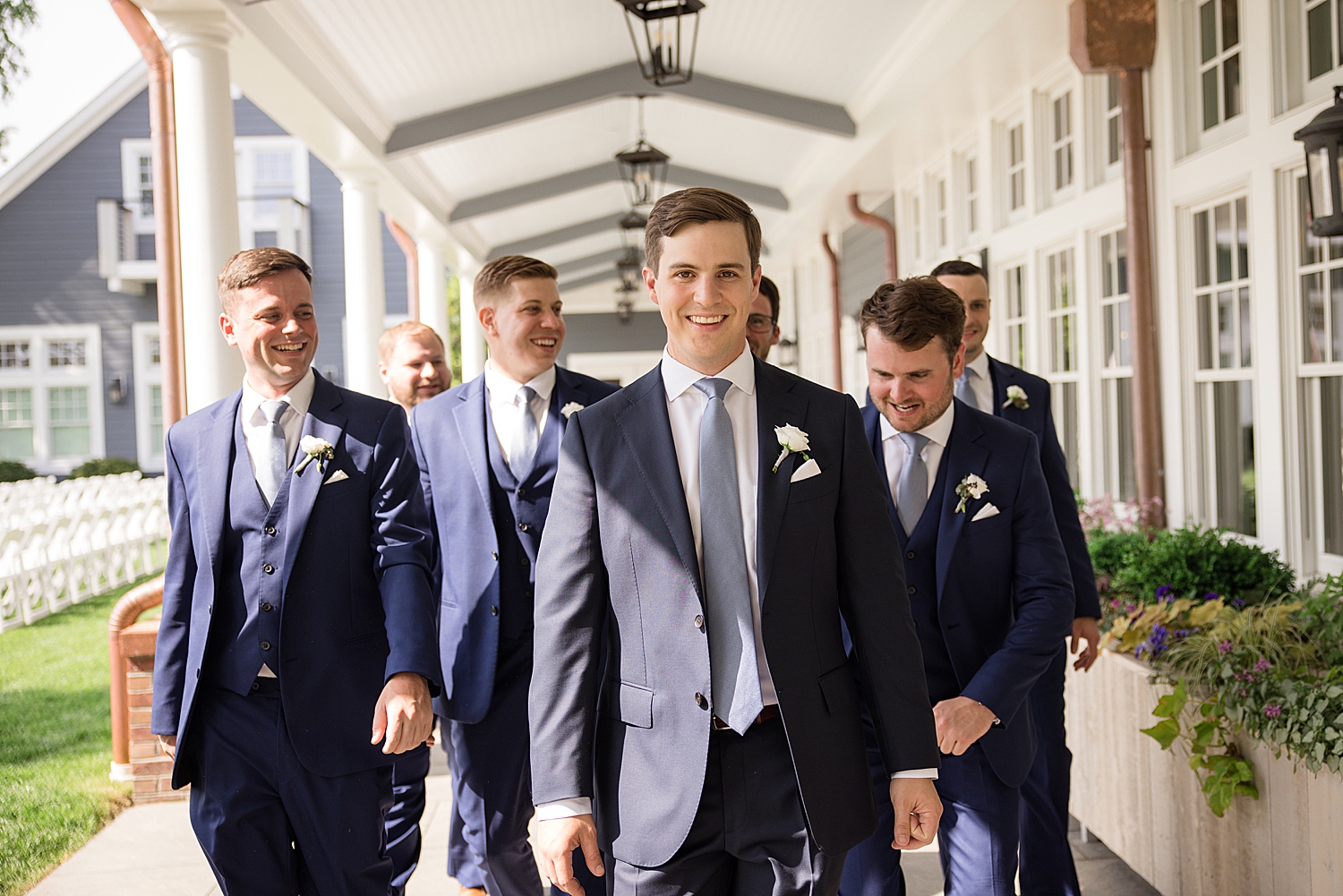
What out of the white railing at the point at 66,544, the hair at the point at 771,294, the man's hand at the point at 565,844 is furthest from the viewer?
the white railing at the point at 66,544

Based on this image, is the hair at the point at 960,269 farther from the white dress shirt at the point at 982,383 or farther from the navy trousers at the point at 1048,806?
the navy trousers at the point at 1048,806

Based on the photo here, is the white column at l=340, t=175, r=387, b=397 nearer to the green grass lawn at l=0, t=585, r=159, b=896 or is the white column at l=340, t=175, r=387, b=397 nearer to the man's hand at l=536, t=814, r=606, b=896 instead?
the green grass lawn at l=0, t=585, r=159, b=896

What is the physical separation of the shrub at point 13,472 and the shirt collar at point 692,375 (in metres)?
18.8

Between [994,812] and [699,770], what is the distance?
1075mm

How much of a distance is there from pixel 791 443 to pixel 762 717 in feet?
1.65

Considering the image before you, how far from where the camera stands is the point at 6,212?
20.6 m

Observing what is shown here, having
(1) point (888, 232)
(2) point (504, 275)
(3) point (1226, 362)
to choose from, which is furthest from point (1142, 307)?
(1) point (888, 232)

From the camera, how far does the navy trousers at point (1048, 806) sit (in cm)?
332

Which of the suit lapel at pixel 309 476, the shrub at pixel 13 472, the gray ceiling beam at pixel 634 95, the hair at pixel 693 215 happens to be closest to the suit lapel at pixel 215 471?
the suit lapel at pixel 309 476

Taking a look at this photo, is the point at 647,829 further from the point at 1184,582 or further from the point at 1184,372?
the point at 1184,372

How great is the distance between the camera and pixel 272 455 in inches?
111

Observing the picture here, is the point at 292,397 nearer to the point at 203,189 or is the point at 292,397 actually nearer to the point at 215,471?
the point at 215,471

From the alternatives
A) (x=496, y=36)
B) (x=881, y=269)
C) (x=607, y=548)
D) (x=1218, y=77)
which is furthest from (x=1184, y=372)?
(x=881, y=269)

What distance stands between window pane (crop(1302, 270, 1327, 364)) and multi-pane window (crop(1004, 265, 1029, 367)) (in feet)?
11.8
